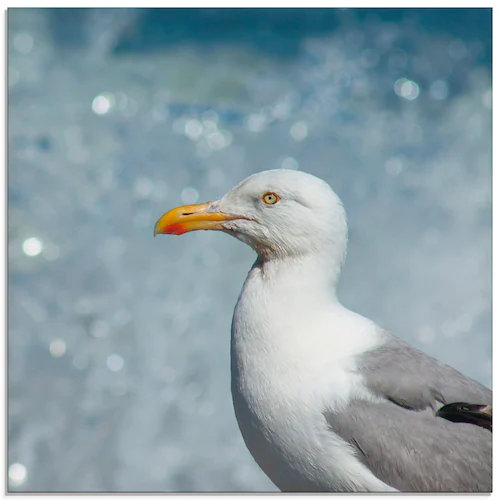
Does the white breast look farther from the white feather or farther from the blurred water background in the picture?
the blurred water background

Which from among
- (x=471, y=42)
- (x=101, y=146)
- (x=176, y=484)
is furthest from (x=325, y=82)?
(x=176, y=484)

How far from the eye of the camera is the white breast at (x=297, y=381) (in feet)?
8.10

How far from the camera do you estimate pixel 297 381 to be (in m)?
2.51

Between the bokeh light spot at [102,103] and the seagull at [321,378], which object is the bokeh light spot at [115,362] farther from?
the seagull at [321,378]

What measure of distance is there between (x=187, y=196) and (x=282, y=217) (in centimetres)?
408

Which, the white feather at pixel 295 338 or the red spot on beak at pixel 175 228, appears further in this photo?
the red spot on beak at pixel 175 228

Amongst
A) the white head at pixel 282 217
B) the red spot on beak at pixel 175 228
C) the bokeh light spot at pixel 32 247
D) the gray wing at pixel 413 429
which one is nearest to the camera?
the gray wing at pixel 413 429

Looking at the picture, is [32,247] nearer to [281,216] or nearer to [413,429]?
[281,216]

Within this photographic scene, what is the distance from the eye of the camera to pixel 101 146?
668 cm

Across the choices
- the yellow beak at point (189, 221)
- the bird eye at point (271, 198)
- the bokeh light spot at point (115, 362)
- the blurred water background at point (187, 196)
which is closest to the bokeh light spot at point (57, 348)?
the blurred water background at point (187, 196)

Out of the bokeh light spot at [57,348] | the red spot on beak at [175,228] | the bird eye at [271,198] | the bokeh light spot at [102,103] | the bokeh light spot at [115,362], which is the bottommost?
the bokeh light spot at [115,362]

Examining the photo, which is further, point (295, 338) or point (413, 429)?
point (295, 338)

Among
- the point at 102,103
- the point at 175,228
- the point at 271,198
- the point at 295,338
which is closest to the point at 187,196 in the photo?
the point at 102,103

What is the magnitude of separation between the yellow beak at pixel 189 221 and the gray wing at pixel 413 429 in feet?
2.39
